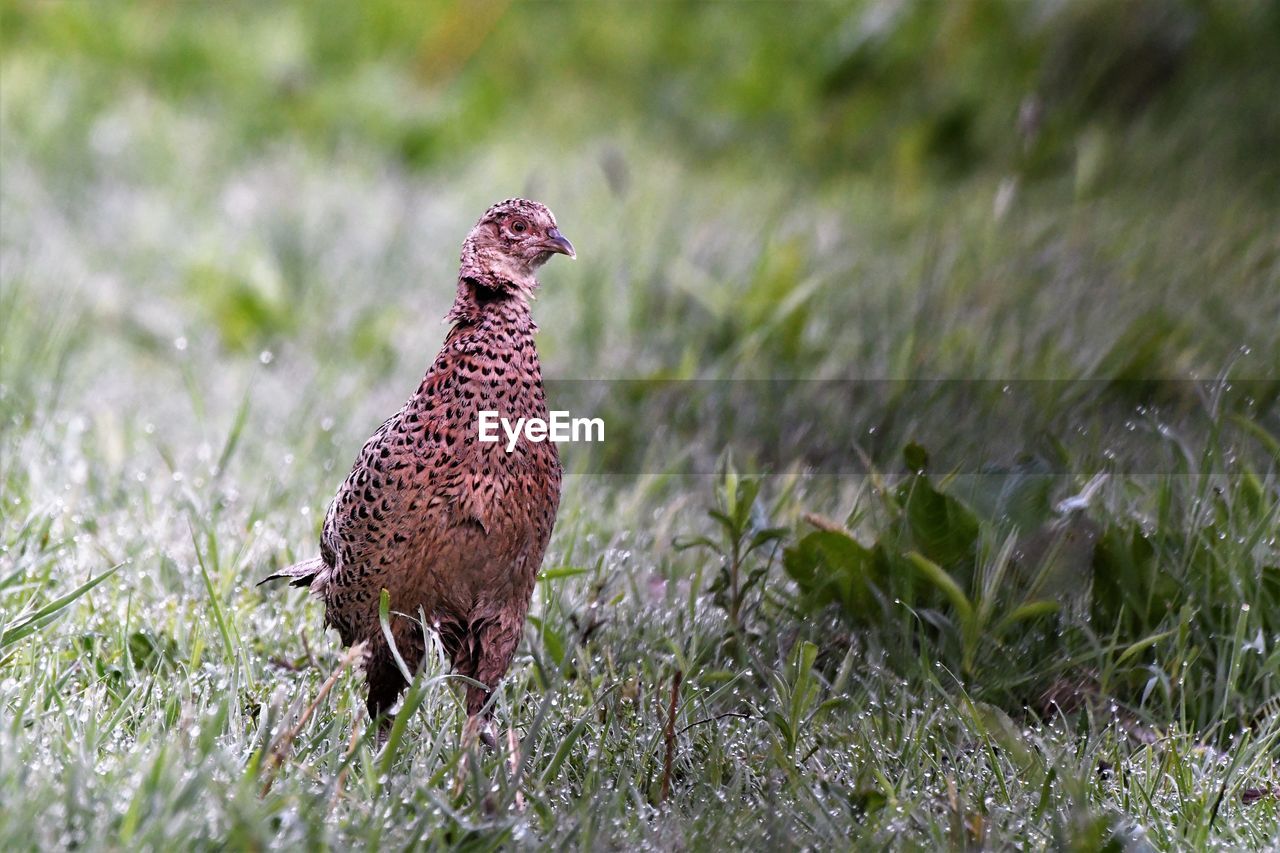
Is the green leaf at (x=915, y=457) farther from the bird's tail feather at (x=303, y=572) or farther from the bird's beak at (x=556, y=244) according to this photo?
the bird's tail feather at (x=303, y=572)

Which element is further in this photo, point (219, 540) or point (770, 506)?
point (770, 506)

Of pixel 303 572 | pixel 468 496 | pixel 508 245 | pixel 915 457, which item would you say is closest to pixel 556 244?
pixel 508 245

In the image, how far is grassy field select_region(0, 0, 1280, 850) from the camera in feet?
8.36

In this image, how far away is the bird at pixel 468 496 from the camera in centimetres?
247

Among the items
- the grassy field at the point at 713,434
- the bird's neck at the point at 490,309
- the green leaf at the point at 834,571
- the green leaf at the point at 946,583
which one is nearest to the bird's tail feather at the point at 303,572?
the grassy field at the point at 713,434

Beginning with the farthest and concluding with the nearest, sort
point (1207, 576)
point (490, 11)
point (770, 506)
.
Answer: point (490, 11) → point (770, 506) → point (1207, 576)

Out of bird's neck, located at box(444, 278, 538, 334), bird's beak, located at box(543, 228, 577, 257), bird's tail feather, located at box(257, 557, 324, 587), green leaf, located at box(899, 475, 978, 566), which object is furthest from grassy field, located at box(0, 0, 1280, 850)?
bird's beak, located at box(543, 228, 577, 257)

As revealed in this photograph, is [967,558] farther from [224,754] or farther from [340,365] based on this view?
[340,365]

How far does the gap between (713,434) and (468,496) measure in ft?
5.99

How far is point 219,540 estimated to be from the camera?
3.41 meters

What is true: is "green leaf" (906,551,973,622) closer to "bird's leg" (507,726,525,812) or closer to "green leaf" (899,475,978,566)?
"green leaf" (899,475,978,566)

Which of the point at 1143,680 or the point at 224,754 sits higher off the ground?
the point at 224,754

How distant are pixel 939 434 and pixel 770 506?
1.61 feet

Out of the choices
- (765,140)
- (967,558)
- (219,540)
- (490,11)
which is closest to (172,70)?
(490,11)
